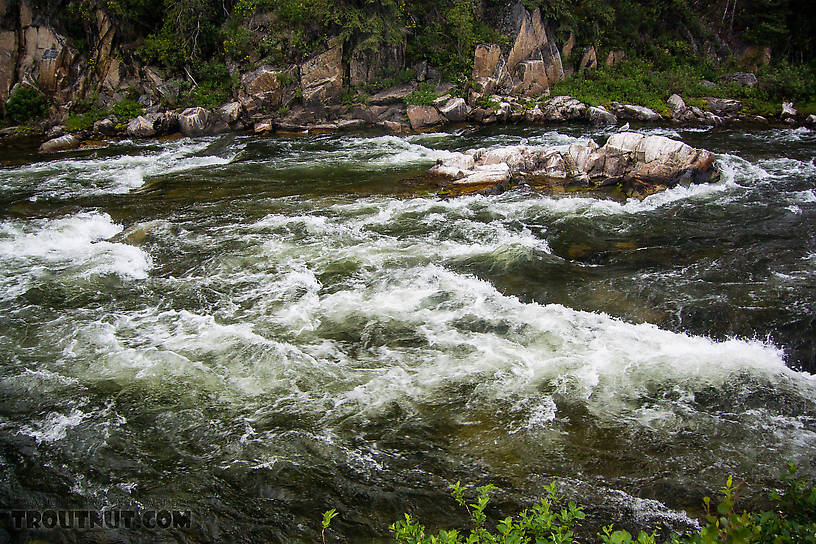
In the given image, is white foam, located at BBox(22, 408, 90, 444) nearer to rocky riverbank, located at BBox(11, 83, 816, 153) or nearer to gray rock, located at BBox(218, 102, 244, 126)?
rocky riverbank, located at BBox(11, 83, 816, 153)

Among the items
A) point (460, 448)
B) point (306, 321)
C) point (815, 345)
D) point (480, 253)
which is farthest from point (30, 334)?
point (815, 345)

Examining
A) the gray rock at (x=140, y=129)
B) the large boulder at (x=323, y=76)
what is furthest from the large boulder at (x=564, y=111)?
the gray rock at (x=140, y=129)

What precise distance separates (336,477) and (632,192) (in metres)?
10.4

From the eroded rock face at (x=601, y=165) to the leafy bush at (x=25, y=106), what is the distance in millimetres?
18441

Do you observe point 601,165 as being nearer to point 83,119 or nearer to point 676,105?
point 676,105

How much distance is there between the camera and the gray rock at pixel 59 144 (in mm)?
18250

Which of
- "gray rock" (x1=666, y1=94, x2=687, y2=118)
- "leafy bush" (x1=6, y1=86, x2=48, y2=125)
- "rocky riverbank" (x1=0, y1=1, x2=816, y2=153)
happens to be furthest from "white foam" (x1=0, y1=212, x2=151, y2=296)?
"gray rock" (x1=666, y1=94, x2=687, y2=118)

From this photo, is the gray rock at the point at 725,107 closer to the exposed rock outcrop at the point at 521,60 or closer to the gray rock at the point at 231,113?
the exposed rock outcrop at the point at 521,60

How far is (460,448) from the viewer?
5.18 metres

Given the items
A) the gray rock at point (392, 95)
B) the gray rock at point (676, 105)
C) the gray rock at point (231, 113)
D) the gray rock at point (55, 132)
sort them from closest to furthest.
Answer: the gray rock at point (55, 132)
the gray rock at point (676, 105)
the gray rock at point (231, 113)
the gray rock at point (392, 95)

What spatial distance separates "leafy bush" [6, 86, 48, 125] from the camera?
70.3 ft

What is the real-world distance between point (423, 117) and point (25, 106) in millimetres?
16657

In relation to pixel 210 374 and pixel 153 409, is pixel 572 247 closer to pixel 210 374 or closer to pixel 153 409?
pixel 210 374

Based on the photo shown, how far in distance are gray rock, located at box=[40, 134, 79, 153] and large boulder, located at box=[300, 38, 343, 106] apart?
8.92 metres
